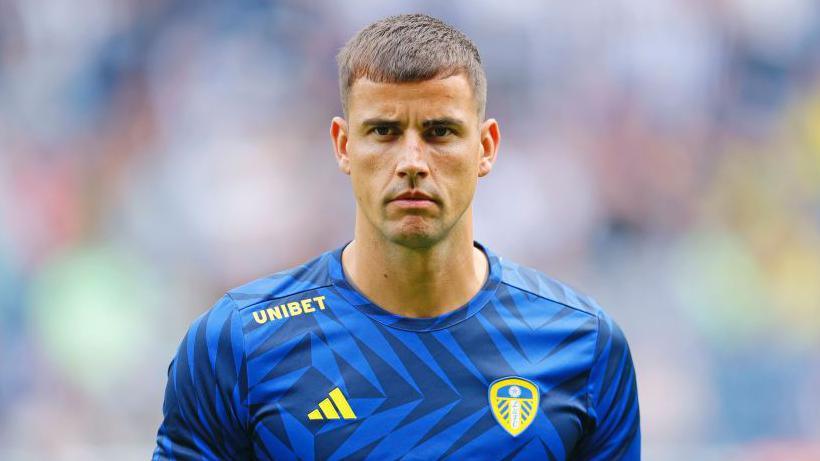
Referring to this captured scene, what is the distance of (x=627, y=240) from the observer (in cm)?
848

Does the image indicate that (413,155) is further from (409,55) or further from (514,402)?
(514,402)

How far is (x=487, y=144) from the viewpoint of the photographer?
11.9 feet

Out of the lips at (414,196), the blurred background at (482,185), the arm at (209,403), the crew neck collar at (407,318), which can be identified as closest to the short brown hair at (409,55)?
the lips at (414,196)

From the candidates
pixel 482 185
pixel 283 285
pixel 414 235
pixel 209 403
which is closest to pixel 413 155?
pixel 414 235

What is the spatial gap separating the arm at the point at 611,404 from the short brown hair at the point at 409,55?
0.79m

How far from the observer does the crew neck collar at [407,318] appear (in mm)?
3455

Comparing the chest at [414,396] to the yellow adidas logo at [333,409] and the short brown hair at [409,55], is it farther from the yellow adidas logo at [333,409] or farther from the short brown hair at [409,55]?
the short brown hair at [409,55]

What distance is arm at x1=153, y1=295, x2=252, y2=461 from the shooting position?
331 cm

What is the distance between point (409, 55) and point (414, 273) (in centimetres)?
62

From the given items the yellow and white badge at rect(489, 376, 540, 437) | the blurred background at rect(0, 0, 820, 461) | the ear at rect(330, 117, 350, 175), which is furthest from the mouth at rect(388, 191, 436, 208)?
the blurred background at rect(0, 0, 820, 461)

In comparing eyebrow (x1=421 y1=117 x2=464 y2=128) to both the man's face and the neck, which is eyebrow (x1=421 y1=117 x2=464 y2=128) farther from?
the neck

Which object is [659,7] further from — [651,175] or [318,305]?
[318,305]

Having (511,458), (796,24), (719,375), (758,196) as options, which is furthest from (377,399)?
(796,24)

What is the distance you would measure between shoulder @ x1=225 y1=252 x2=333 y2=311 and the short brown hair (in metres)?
0.49
